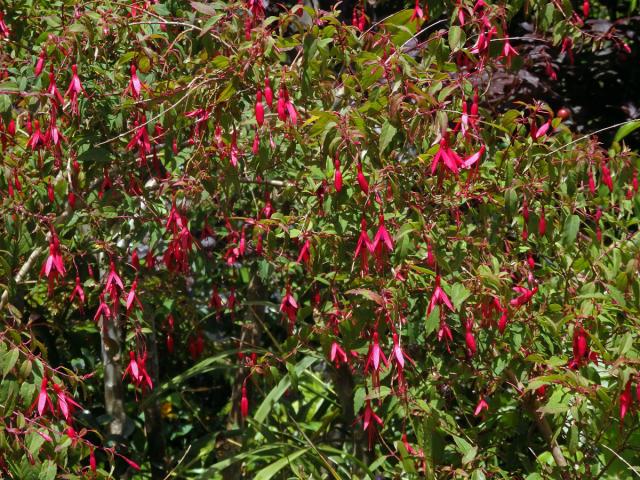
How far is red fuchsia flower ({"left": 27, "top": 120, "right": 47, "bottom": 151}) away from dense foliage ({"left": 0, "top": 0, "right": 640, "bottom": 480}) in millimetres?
18

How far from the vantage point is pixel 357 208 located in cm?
242

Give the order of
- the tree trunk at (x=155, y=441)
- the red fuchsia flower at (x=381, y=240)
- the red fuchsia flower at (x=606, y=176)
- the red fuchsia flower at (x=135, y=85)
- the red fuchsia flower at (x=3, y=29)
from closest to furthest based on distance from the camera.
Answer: the red fuchsia flower at (x=381, y=240), the red fuchsia flower at (x=606, y=176), the red fuchsia flower at (x=135, y=85), the red fuchsia flower at (x=3, y=29), the tree trunk at (x=155, y=441)

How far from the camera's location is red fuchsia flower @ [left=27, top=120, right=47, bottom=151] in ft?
7.86

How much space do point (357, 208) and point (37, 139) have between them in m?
0.84

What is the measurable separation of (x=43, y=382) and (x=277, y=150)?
86 centimetres

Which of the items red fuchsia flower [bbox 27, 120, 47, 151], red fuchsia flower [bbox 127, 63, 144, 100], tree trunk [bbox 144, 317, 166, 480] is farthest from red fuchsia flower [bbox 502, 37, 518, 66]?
tree trunk [bbox 144, 317, 166, 480]

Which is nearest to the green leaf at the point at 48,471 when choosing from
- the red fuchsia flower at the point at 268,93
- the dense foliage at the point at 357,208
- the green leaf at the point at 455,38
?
the dense foliage at the point at 357,208

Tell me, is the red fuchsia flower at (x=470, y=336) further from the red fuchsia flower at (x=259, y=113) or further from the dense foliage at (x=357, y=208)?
the red fuchsia flower at (x=259, y=113)

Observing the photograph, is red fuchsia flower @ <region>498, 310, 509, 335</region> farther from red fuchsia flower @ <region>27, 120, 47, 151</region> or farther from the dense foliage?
red fuchsia flower @ <region>27, 120, 47, 151</region>

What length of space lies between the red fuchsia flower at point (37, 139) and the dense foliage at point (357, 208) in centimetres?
2

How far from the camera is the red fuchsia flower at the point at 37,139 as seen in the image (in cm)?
239

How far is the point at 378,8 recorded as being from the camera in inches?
163

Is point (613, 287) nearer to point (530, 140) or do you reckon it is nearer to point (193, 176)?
point (530, 140)

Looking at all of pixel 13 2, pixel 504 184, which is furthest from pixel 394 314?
pixel 13 2
